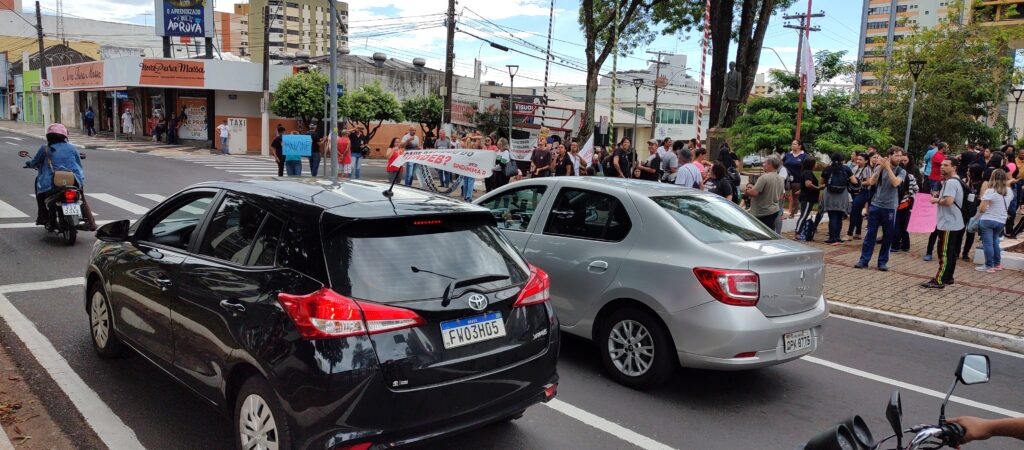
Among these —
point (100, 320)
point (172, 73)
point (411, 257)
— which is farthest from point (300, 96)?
point (411, 257)

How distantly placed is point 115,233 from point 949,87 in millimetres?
31236

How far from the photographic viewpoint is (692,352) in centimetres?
488

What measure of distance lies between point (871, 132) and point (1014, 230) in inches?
157

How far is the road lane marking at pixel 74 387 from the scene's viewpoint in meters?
4.07

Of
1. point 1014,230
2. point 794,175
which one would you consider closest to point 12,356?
point 794,175

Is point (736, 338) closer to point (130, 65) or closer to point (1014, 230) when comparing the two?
point (1014, 230)

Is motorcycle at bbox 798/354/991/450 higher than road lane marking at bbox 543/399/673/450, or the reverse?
motorcycle at bbox 798/354/991/450

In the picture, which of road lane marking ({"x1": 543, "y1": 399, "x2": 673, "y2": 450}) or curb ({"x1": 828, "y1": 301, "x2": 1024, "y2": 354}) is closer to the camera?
road lane marking ({"x1": 543, "y1": 399, "x2": 673, "y2": 450})

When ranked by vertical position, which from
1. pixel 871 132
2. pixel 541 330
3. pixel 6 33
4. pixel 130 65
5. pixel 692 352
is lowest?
pixel 692 352

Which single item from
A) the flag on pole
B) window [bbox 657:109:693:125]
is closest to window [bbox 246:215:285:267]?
the flag on pole

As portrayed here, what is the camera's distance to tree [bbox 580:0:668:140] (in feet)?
95.4

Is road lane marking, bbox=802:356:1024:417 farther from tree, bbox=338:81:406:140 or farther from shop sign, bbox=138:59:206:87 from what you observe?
shop sign, bbox=138:59:206:87

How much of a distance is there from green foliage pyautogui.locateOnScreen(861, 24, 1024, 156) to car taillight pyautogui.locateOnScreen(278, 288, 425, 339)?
86.9 feet

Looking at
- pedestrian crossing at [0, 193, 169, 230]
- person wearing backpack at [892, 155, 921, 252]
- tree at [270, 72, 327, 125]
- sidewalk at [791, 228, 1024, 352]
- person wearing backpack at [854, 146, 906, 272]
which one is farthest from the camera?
tree at [270, 72, 327, 125]
